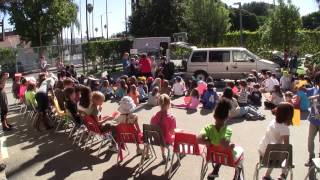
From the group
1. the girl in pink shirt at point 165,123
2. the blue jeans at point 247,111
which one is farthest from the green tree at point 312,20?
the girl in pink shirt at point 165,123

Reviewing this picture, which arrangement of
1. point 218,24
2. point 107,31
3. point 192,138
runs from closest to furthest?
1. point 192,138
2. point 218,24
3. point 107,31

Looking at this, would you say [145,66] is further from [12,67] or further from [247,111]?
[12,67]

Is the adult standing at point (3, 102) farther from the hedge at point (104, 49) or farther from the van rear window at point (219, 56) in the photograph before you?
the hedge at point (104, 49)

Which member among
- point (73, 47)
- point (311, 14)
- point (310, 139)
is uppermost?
point (311, 14)

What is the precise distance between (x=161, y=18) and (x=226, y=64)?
2479 cm

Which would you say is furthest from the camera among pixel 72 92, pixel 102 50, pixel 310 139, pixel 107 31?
pixel 107 31

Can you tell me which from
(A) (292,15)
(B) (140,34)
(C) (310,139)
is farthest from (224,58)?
(B) (140,34)

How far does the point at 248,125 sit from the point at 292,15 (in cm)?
1808

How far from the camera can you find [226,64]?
70.1ft

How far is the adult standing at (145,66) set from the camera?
69.9 feet

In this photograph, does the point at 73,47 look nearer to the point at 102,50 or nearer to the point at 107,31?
the point at 102,50

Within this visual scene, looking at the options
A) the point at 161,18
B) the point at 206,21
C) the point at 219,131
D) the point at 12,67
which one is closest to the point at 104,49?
the point at 12,67

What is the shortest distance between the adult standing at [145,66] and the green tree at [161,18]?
77.8ft

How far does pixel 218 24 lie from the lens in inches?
1524
